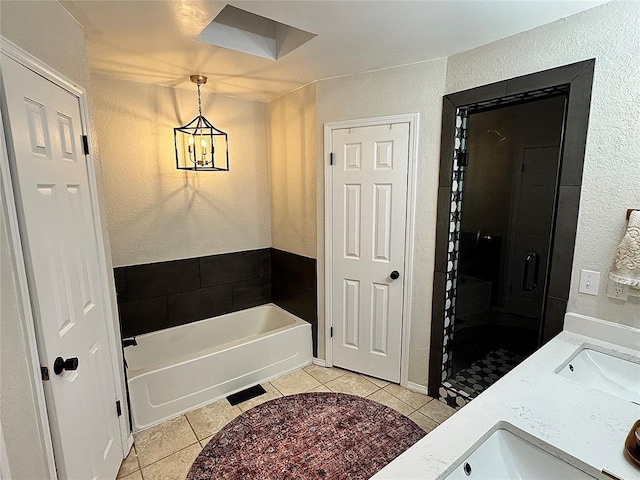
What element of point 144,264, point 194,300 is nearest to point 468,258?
point 194,300

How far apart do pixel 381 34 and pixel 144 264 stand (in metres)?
2.51

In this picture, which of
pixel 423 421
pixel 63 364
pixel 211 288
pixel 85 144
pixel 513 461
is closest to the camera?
pixel 513 461

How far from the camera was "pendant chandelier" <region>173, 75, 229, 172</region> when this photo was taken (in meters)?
2.67

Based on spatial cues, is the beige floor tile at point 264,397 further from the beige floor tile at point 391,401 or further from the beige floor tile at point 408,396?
the beige floor tile at point 408,396

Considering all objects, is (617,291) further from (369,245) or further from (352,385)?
(352,385)

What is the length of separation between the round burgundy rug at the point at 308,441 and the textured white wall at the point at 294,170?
1264 mm

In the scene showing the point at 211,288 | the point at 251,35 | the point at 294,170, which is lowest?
the point at 211,288

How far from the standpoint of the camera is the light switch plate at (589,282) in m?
1.66

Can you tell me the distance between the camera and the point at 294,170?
A: 3.07 meters

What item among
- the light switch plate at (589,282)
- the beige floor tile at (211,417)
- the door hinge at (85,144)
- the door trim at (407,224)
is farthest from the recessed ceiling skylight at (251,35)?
the beige floor tile at (211,417)

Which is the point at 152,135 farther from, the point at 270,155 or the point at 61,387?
the point at 61,387

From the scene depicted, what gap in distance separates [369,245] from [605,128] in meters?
1.57

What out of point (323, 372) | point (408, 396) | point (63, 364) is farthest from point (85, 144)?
point (408, 396)

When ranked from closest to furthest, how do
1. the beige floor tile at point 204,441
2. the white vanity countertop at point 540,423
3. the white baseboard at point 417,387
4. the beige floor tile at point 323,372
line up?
the white vanity countertop at point 540,423, the beige floor tile at point 204,441, the white baseboard at point 417,387, the beige floor tile at point 323,372
